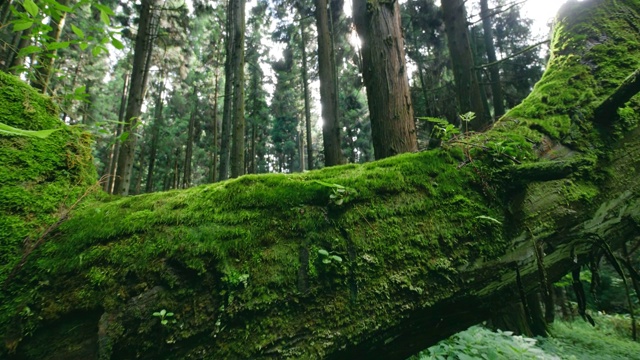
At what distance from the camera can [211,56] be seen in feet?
61.1

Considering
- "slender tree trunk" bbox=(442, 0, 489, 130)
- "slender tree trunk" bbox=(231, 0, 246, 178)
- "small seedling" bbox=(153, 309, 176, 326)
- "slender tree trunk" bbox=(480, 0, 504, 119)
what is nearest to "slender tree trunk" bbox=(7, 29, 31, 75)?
"small seedling" bbox=(153, 309, 176, 326)

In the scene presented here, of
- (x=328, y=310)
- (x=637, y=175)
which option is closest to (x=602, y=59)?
(x=637, y=175)

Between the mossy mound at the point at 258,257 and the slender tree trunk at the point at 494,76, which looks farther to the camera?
the slender tree trunk at the point at 494,76

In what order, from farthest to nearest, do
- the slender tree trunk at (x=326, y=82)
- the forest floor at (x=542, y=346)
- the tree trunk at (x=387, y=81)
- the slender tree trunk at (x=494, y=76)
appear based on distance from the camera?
the slender tree trunk at (x=326, y=82) → the slender tree trunk at (x=494, y=76) → the tree trunk at (x=387, y=81) → the forest floor at (x=542, y=346)

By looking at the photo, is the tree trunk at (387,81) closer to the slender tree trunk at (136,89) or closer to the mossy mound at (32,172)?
the mossy mound at (32,172)

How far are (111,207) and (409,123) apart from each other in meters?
3.07

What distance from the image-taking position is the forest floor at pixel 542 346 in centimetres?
330

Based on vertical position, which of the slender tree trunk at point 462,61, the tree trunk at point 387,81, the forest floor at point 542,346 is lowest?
the forest floor at point 542,346

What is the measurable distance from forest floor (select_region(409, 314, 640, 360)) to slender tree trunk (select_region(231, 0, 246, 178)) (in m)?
6.22

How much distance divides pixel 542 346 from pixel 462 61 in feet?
20.3

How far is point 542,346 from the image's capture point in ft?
19.4

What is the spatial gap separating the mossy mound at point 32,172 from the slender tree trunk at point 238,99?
19.6ft

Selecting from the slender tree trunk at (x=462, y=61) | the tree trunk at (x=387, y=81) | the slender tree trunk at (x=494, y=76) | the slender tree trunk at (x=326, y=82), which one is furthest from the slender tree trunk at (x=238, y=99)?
the slender tree trunk at (x=494, y=76)

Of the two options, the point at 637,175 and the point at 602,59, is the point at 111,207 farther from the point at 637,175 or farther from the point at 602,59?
the point at 602,59
